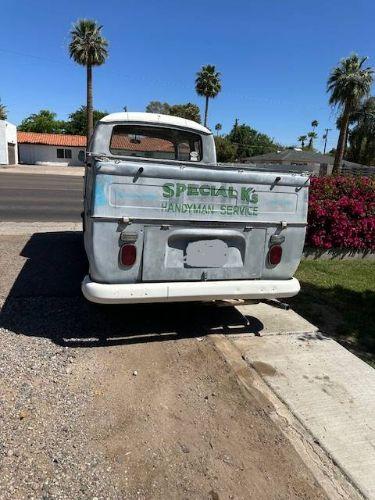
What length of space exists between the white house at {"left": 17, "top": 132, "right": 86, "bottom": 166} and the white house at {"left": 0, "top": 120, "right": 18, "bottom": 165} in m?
6.76

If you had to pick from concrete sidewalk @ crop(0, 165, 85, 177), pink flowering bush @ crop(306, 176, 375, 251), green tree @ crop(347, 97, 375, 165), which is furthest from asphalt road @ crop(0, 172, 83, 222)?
green tree @ crop(347, 97, 375, 165)

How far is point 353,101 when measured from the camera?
113ft

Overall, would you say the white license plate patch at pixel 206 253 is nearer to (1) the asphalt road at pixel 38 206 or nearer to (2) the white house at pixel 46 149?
(1) the asphalt road at pixel 38 206

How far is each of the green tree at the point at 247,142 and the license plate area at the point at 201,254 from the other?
85.7 meters

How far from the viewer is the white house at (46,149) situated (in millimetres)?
54312

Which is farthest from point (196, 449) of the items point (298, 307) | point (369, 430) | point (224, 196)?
point (298, 307)

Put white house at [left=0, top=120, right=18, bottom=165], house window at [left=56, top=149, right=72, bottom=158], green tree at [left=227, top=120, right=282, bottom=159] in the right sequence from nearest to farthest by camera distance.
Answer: white house at [left=0, top=120, right=18, bottom=165] < house window at [left=56, top=149, right=72, bottom=158] < green tree at [left=227, top=120, right=282, bottom=159]

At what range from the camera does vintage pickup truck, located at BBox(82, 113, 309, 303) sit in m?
3.71

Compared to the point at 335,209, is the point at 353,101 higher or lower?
higher

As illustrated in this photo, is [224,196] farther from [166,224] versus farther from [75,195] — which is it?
[75,195]

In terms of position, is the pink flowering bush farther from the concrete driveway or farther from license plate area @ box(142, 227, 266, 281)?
license plate area @ box(142, 227, 266, 281)

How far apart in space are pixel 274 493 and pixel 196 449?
0.57 meters

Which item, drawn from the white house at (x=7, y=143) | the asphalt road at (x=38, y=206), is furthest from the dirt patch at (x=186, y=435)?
the white house at (x=7, y=143)

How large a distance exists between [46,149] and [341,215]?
5217 centimetres
